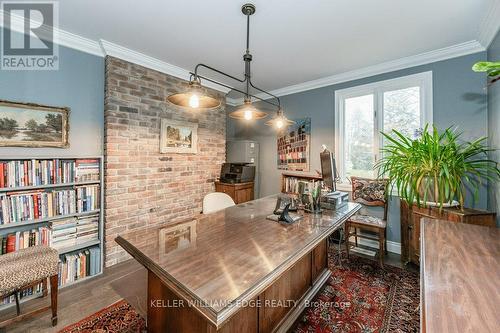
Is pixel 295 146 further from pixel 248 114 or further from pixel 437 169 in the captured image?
pixel 248 114

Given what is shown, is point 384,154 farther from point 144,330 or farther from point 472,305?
point 144,330

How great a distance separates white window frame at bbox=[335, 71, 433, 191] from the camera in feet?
9.28

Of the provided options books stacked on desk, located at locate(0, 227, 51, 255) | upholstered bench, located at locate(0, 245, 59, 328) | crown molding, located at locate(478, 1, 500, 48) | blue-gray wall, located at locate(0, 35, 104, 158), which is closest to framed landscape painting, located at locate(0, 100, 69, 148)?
blue-gray wall, located at locate(0, 35, 104, 158)

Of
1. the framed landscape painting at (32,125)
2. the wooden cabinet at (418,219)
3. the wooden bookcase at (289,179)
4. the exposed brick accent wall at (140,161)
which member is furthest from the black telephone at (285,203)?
the framed landscape painting at (32,125)

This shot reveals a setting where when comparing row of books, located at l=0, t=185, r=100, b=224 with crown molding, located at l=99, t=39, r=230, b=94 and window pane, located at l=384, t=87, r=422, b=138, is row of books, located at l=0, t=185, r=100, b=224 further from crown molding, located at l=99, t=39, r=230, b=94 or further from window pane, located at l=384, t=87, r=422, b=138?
window pane, located at l=384, t=87, r=422, b=138

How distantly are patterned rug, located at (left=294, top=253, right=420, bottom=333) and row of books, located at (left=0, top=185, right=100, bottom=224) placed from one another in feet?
8.10

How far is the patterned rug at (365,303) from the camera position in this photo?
5.73ft

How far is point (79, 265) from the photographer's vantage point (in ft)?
7.74

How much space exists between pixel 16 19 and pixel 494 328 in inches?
151

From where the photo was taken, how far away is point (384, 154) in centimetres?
313

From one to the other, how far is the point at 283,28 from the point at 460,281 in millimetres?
2388

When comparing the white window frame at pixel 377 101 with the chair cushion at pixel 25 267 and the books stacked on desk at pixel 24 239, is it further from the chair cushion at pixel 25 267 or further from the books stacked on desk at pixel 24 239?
the books stacked on desk at pixel 24 239

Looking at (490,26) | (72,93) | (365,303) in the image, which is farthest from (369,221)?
(72,93)

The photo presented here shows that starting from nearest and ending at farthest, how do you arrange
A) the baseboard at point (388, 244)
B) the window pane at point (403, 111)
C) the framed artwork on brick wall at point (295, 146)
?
the window pane at point (403, 111)
the baseboard at point (388, 244)
the framed artwork on brick wall at point (295, 146)
